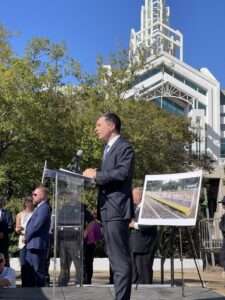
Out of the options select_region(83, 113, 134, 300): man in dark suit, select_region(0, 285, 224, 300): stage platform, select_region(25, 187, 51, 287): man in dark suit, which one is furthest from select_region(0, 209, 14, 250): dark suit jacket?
select_region(83, 113, 134, 300): man in dark suit

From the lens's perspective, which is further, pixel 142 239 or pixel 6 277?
pixel 142 239

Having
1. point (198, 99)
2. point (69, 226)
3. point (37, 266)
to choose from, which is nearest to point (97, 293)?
point (69, 226)

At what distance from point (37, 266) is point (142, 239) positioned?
5.45 feet

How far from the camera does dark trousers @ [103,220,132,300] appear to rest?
4953 millimetres

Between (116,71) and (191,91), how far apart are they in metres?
33.2

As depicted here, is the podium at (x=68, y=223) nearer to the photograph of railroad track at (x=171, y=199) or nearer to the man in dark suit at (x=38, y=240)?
the photograph of railroad track at (x=171, y=199)

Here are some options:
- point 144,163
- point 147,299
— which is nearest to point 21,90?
point 144,163

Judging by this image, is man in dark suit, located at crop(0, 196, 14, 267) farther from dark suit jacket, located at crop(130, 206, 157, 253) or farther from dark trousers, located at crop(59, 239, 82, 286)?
dark trousers, located at crop(59, 239, 82, 286)

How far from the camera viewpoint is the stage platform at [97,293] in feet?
19.8

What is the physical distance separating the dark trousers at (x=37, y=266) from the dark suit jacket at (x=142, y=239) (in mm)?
1384

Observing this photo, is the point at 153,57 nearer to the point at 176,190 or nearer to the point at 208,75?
the point at 176,190

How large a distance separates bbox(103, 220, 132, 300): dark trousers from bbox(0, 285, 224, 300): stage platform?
1106 millimetres

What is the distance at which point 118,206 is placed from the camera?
505 centimetres

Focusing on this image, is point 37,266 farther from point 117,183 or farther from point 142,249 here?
point 117,183
